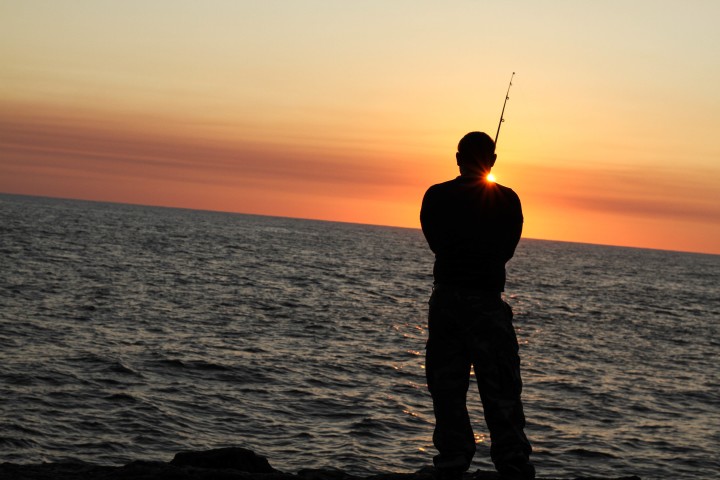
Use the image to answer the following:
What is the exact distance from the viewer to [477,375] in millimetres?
5980

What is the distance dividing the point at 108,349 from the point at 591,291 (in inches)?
2093

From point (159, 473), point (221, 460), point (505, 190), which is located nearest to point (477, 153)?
point (505, 190)

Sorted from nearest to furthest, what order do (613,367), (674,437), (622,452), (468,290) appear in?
1. (468,290)
2. (622,452)
3. (674,437)
4. (613,367)

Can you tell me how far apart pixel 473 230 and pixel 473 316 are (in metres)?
0.60

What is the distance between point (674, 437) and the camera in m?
17.8

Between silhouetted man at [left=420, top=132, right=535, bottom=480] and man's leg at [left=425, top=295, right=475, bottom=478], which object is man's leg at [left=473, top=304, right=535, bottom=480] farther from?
man's leg at [left=425, top=295, right=475, bottom=478]

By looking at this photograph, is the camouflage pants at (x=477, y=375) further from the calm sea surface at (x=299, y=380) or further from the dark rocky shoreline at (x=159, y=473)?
the calm sea surface at (x=299, y=380)

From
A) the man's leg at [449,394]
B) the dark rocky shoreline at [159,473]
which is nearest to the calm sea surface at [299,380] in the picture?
the dark rocky shoreline at [159,473]

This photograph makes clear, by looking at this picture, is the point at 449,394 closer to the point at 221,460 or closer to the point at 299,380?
the point at 221,460

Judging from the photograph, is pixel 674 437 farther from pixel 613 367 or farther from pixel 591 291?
pixel 591 291

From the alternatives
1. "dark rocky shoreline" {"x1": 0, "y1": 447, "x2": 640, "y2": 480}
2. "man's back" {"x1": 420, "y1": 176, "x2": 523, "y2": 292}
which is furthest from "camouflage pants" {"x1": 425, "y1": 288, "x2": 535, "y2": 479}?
"dark rocky shoreline" {"x1": 0, "y1": 447, "x2": 640, "y2": 480}

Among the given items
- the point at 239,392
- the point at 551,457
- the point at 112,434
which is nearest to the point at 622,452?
the point at 551,457

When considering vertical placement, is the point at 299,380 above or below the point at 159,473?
below

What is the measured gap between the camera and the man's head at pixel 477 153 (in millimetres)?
6125
